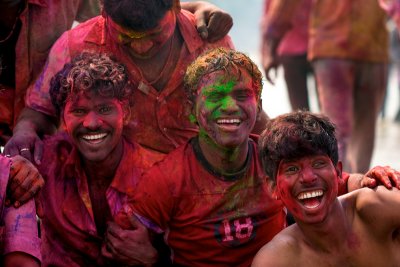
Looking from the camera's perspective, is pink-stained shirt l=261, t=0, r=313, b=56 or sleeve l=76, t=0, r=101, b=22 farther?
pink-stained shirt l=261, t=0, r=313, b=56

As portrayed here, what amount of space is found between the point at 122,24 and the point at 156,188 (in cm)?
81

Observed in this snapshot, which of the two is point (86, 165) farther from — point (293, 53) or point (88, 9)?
point (293, 53)

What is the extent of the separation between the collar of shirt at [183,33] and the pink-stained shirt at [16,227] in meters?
1.00

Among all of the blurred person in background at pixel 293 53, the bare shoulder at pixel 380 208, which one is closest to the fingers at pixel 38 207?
the bare shoulder at pixel 380 208

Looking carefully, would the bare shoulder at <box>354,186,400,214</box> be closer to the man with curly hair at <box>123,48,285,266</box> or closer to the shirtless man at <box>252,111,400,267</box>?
the shirtless man at <box>252,111,400,267</box>

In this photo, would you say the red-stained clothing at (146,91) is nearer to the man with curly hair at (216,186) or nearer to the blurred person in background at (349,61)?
the man with curly hair at (216,186)

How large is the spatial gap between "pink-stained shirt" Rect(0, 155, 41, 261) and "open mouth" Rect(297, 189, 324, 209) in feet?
3.68

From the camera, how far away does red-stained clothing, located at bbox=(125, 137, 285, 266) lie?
5258mm

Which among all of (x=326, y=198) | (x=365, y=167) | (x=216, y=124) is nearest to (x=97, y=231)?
(x=216, y=124)

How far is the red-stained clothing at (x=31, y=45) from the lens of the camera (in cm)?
593

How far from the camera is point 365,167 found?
28.2 feet

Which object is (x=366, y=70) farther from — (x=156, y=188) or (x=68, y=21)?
(x=156, y=188)

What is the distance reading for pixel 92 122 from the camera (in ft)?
17.5

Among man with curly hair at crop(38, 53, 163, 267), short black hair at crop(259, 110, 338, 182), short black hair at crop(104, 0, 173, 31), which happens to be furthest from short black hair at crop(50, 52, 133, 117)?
short black hair at crop(259, 110, 338, 182)
